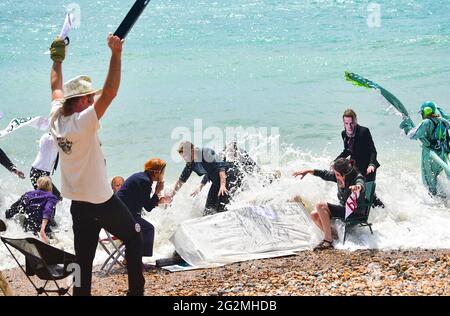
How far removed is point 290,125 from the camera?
16.9 m

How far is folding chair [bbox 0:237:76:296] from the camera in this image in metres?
5.68

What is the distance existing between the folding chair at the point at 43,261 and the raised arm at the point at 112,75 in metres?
1.47

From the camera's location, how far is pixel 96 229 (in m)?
5.30

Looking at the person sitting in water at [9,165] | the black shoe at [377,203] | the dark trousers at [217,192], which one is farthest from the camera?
the person sitting in water at [9,165]

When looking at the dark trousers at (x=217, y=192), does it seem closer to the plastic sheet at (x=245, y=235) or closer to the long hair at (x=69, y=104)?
the plastic sheet at (x=245, y=235)

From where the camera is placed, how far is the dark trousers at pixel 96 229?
5207mm

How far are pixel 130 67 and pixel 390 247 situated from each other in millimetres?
17911

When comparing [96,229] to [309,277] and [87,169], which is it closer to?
[87,169]

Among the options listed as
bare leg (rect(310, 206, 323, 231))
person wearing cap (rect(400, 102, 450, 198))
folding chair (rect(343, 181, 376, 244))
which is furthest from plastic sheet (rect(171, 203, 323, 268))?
person wearing cap (rect(400, 102, 450, 198))

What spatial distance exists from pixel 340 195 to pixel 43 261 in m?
3.61

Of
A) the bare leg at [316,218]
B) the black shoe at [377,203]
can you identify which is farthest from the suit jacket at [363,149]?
the bare leg at [316,218]

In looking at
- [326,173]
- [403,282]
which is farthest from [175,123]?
[403,282]

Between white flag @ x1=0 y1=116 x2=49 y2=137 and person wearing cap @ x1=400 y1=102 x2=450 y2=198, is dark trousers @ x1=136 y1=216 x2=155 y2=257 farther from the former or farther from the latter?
person wearing cap @ x1=400 y1=102 x2=450 y2=198

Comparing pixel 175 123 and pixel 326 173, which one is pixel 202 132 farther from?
pixel 326 173
